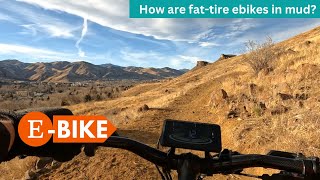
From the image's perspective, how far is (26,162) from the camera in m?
9.55

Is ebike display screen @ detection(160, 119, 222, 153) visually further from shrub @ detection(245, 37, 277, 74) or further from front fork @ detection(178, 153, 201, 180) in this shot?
shrub @ detection(245, 37, 277, 74)

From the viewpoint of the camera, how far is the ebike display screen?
5.74 ft

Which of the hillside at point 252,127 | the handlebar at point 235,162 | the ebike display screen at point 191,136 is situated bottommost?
the hillside at point 252,127

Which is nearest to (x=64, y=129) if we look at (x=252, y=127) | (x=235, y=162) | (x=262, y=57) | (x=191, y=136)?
(x=191, y=136)

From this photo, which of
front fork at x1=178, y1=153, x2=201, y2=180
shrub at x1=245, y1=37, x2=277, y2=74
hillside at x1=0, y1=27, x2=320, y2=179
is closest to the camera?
front fork at x1=178, y1=153, x2=201, y2=180

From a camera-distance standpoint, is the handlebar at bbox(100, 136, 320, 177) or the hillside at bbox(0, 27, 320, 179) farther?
the hillside at bbox(0, 27, 320, 179)

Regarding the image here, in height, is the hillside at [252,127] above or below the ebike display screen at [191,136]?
below

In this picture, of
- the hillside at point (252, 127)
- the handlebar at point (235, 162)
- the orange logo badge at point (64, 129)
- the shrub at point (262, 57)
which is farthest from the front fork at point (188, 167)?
the shrub at point (262, 57)

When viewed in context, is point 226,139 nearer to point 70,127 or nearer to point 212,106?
point 212,106

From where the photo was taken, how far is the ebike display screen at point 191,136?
1748mm

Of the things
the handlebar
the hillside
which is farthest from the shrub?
the handlebar

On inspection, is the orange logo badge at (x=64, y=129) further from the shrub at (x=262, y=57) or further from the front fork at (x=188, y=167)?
the shrub at (x=262, y=57)

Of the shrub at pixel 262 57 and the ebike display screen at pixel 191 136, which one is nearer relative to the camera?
the ebike display screen at pixel 191 136

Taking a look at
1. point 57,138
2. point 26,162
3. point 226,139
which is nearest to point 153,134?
point 226,139
